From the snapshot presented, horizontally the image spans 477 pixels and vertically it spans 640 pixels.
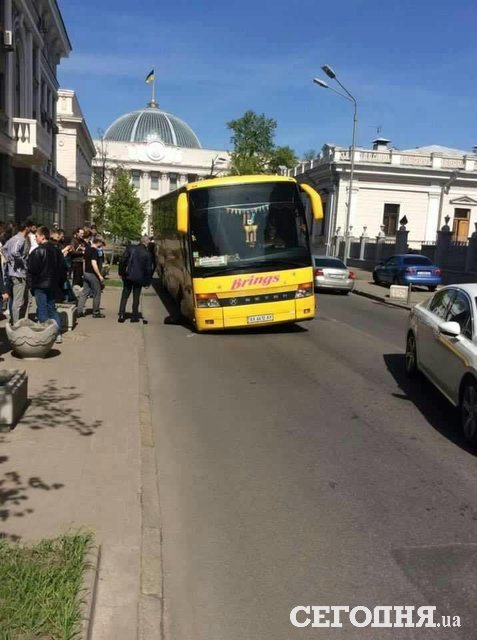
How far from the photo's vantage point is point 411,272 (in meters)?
27.9

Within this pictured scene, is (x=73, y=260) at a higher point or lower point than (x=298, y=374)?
higher

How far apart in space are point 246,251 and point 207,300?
4.16 ft

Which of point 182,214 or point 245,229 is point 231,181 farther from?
point 182,214

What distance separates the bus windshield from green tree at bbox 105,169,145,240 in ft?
82.3

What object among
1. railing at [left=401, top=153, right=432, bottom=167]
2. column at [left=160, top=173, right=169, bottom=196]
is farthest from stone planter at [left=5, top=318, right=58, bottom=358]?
column at [left=160, top=173, right=169, bottom=196]

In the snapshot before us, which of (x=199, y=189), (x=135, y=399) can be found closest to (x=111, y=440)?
(x=135, y=399)

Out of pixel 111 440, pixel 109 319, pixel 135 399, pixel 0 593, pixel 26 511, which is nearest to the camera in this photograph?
pixel 0 593

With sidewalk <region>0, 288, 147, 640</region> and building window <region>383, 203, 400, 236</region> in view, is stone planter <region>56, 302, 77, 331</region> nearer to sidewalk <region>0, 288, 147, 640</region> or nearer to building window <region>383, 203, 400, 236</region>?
sidewalk <region>0, 288, 147, 640</region>

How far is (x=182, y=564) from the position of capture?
12.8 feet

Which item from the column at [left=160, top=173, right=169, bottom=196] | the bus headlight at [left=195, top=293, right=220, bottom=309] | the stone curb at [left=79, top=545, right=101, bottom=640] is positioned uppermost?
the column at [left=160, top=173, right=169, bottom=196]

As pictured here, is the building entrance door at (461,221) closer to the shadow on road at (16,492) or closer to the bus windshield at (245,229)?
the bus windshield at (245,229)

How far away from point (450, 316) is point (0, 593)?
234 inches

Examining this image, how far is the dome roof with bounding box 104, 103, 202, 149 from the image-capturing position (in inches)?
4478

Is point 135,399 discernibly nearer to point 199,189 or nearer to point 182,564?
point 182,564
